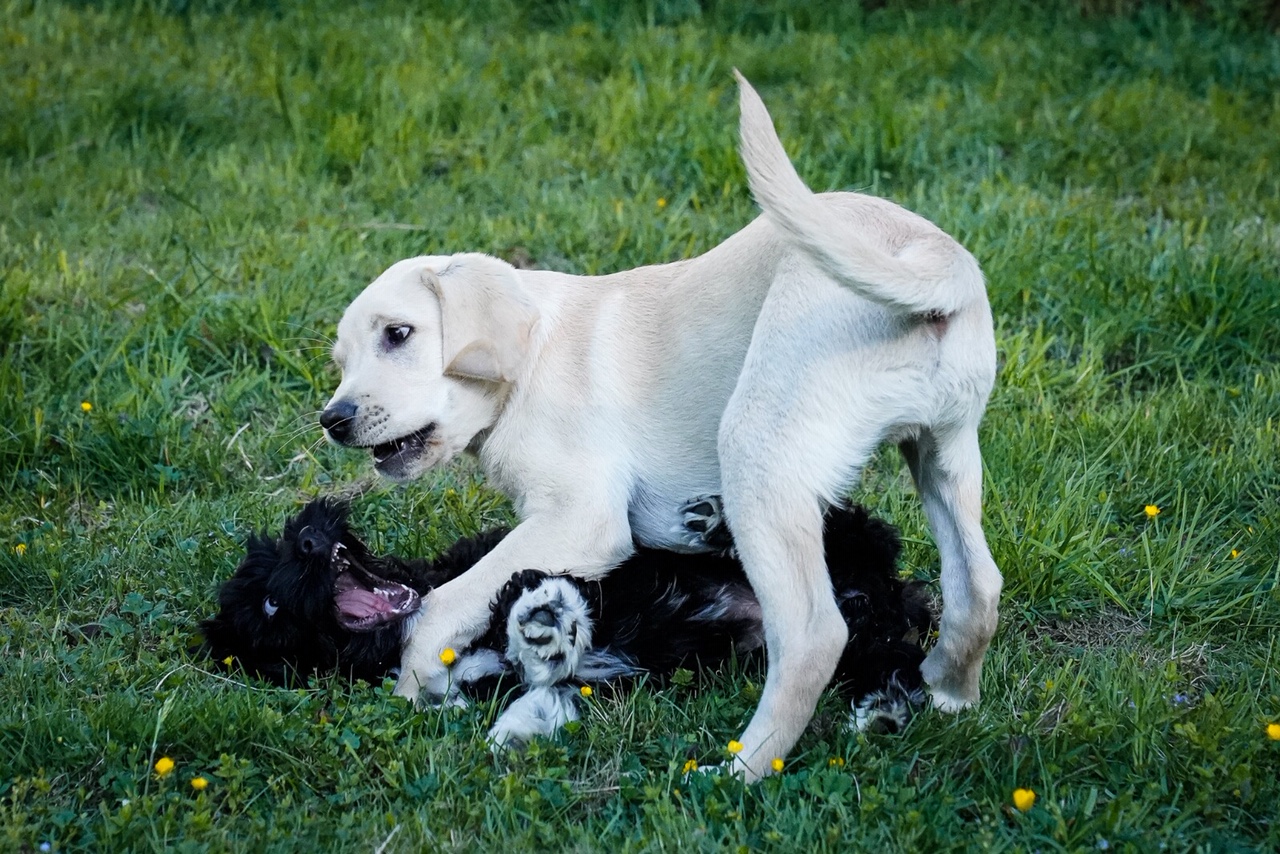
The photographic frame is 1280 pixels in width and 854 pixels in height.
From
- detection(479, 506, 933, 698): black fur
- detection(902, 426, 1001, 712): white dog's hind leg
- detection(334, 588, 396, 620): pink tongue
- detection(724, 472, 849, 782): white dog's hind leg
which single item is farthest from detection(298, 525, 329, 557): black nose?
detection(902, 426, 1001, 712): white dog's hind leg

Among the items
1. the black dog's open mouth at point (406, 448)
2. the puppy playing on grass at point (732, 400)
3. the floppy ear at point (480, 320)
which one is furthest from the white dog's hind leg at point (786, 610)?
the black dog's open mouth at point (406, 448)

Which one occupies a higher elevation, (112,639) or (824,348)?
(824,348)

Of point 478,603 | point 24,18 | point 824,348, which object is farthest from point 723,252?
point 24,18

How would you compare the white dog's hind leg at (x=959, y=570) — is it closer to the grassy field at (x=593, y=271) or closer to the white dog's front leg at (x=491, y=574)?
the grassy field at (x=593, y=271)

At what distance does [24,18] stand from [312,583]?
20.0 ft

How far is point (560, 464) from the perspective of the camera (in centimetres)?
349

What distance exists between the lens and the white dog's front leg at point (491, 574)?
3271 mm

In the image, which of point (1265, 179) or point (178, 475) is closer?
point (178, 475)

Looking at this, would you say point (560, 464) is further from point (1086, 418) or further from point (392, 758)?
point (1086, 418)

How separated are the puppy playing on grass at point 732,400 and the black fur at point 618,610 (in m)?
0.10

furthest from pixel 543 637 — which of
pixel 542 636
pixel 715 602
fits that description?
pixel 715 602

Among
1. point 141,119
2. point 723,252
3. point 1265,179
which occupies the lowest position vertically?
point 1265,179

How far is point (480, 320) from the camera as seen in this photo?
3457 mm

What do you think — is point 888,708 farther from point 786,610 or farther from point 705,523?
point 705,523
